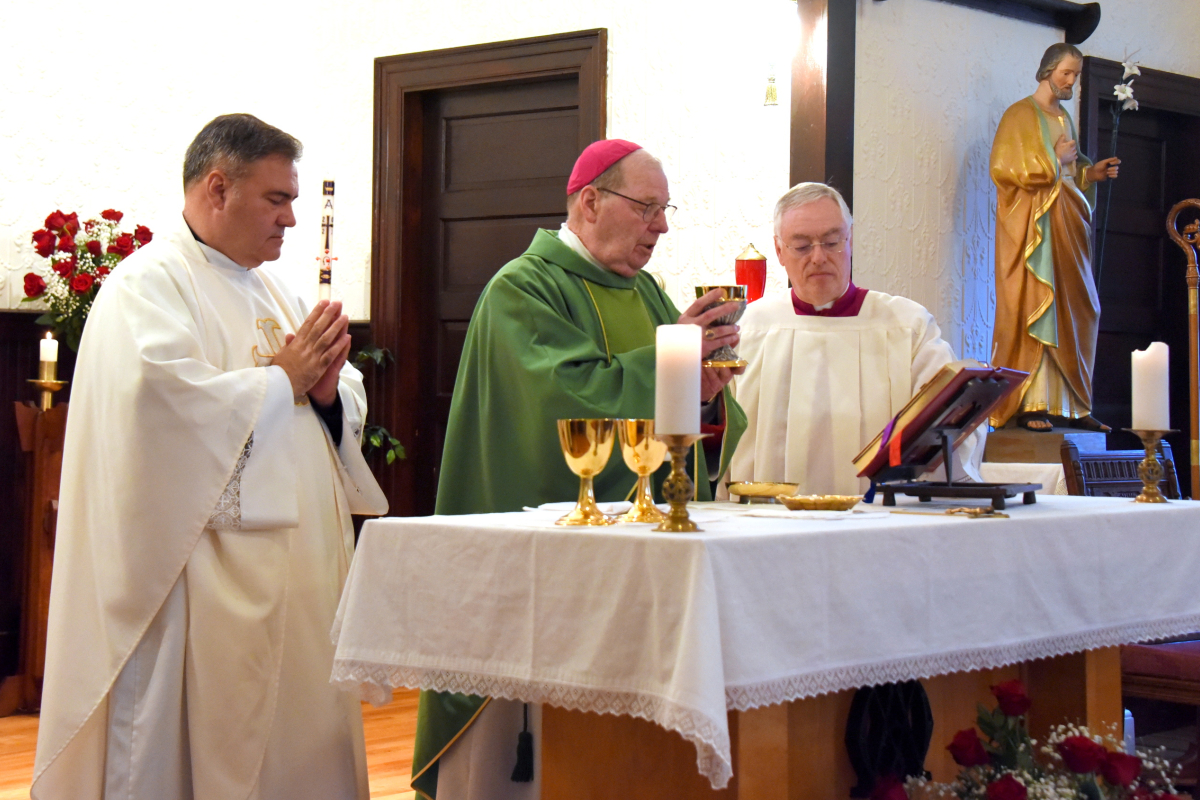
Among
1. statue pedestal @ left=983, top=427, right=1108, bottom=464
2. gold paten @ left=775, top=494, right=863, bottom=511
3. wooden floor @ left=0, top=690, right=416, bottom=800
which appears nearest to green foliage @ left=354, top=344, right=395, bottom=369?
wooden floor @ left=0, top=690, right=416, bottom=800

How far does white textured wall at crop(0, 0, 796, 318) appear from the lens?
227 inches

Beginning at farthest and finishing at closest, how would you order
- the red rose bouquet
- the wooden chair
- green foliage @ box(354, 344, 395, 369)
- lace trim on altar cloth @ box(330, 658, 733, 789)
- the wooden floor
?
green foliage @ box(354, 344, 395, 369) < the red rose bouquet < the wooden floor < the wooden chair < lace trim on altar cloth @ box(330, 658, 733, 789)

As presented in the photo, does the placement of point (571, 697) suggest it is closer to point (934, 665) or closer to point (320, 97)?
point (934, 665)

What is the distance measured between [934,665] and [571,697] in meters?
0.64

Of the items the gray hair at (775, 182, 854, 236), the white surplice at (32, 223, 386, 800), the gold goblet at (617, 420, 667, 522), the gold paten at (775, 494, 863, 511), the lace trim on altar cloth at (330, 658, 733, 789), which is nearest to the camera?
the lace trim on altar cloth at (330, 658, 733, 789)

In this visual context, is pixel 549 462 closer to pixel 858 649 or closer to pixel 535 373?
pixel 535 373

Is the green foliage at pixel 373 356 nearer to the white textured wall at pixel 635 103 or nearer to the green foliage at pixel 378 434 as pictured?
the green foliage at pixel 378 434

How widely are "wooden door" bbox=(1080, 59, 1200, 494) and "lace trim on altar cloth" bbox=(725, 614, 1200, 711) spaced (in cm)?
435

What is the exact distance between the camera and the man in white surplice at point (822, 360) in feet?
12.4

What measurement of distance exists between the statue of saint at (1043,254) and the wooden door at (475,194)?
6.64 ft

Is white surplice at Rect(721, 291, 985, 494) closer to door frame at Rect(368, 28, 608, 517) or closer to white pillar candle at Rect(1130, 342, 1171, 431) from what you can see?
white pillar candle at Rect(1130, 342, 1171, 431)

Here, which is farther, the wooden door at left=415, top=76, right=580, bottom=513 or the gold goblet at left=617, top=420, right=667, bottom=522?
the wooden door at left=415, top=76, right=580, bottom=513

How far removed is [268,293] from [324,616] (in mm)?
867

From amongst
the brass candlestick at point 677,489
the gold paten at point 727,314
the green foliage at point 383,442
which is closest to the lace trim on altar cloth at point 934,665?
the brass candlestick at point 677,489
